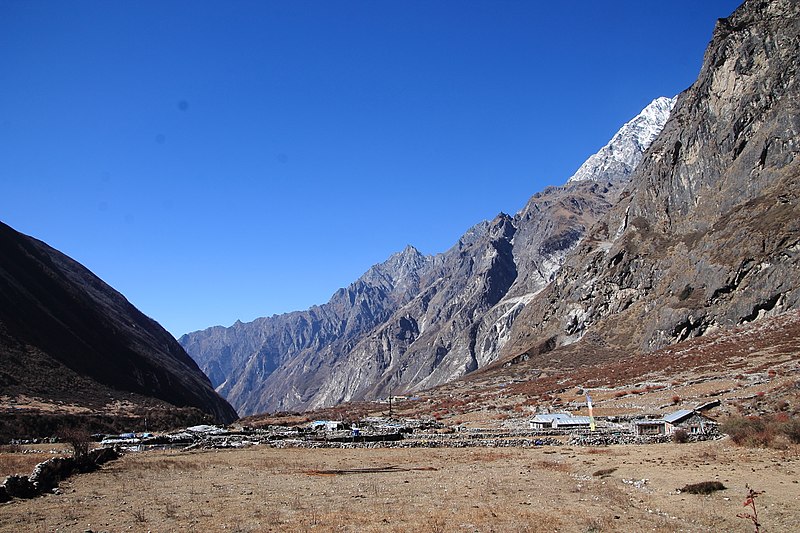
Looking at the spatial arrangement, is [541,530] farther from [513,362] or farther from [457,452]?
[513,362]

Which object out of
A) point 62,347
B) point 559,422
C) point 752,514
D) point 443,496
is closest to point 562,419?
point 559,422

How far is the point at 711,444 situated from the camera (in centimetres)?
3656

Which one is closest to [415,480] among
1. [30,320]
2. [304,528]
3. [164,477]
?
[304,528]

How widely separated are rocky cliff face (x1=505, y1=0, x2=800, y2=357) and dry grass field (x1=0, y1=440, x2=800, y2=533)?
74.7 meters

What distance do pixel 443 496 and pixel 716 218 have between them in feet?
384

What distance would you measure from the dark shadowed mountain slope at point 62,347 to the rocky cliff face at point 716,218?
105087 mm

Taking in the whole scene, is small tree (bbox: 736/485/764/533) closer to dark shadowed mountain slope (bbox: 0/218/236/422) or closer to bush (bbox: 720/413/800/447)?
bush (bbox: 720/413/800/447)

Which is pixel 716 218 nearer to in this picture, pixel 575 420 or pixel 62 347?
pixel 575 420

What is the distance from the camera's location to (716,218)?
117375mm

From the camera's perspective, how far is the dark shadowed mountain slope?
99.9m

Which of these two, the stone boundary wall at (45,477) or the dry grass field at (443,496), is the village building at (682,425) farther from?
the stone boundary wall at (45,477)

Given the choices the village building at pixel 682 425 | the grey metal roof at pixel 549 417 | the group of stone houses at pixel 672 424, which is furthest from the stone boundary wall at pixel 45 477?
the village building at pixel 682 425

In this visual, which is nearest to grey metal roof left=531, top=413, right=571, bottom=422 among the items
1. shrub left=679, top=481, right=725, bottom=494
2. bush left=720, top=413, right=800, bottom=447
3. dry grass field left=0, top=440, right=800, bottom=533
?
dry grass field left=0, top=440, right=800, bottom=533

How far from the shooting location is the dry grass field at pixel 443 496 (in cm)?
1820
